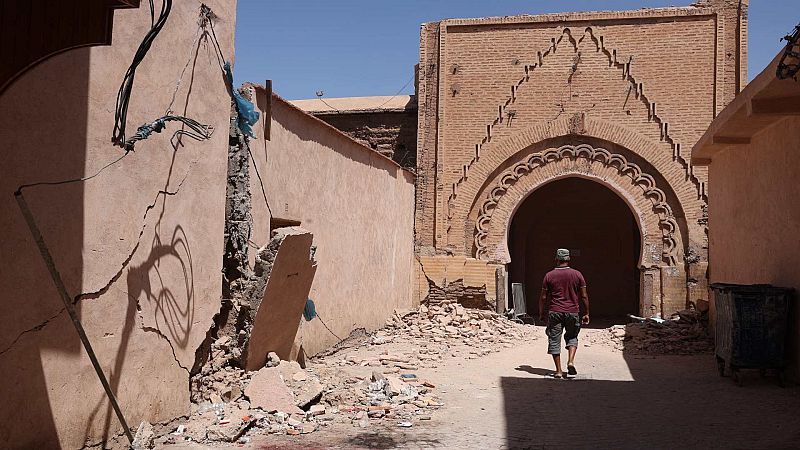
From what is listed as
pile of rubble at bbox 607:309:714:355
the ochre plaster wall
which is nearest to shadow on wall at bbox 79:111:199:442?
the ochre plaster wall

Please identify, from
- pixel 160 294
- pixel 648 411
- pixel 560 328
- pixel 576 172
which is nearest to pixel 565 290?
pixel 560 328

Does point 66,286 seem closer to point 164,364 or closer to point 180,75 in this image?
point 164,364

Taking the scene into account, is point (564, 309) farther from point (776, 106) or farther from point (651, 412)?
point (776, 106)

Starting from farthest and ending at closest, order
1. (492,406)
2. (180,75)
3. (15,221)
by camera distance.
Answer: (492,406), (180,75), (15,221)

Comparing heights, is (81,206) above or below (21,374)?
above

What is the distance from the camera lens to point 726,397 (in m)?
6.81

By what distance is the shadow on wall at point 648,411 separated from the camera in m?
5.20

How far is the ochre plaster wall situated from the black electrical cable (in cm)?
602

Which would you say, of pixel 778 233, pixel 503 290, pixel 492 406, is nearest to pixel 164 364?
pixel 492 406

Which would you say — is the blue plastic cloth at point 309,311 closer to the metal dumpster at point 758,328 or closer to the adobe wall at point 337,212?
the adobe wall at point 337,212

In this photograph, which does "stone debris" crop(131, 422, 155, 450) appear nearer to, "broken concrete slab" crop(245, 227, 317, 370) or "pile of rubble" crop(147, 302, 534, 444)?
"pile of rubble" crop(147, 302, 534, 444)

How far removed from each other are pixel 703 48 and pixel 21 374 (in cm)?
1339

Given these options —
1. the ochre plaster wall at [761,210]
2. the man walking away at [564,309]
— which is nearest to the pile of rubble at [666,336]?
the ochre plaster wall at [761,210]

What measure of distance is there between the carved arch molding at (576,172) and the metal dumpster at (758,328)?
6.17 m
